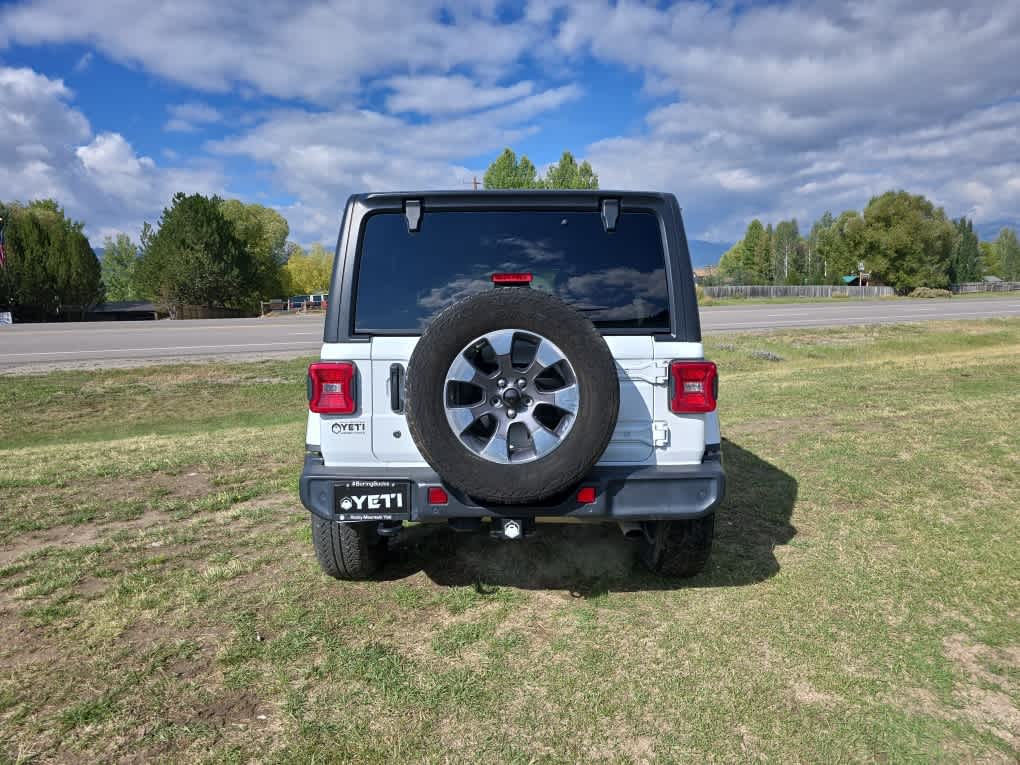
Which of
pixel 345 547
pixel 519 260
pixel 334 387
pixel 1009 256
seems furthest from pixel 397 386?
pixel 1009 256

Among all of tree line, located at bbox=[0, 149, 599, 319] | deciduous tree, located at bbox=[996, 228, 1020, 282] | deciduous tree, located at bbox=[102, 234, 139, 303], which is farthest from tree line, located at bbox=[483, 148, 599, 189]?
deciduous tree, located at bbox=[996, 228, 1020, 282]

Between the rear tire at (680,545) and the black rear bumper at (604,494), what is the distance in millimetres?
394

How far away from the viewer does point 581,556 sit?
4.24 metres

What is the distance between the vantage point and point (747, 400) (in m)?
9.70

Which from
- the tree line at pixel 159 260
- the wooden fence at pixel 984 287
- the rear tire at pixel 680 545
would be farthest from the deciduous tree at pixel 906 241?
the rear tire at pixel 680 545

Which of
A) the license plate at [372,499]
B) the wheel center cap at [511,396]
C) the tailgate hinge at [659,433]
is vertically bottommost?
the license plate at [372,499]

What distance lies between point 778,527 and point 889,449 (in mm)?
2728

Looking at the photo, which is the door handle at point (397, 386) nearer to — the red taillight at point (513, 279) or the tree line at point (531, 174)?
the red taillight at point (513, 279)

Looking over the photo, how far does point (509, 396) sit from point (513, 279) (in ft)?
2.26

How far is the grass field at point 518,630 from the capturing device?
250cm

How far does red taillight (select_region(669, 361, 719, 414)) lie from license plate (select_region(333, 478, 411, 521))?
53.9 inches

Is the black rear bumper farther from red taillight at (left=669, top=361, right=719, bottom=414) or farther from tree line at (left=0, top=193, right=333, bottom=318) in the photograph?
tree line at (left=0, top=193, right=333, bottom=318)

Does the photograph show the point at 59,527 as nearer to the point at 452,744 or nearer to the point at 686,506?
the point at 452,744

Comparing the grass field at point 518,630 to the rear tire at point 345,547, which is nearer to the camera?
the grass field at point 518,630
